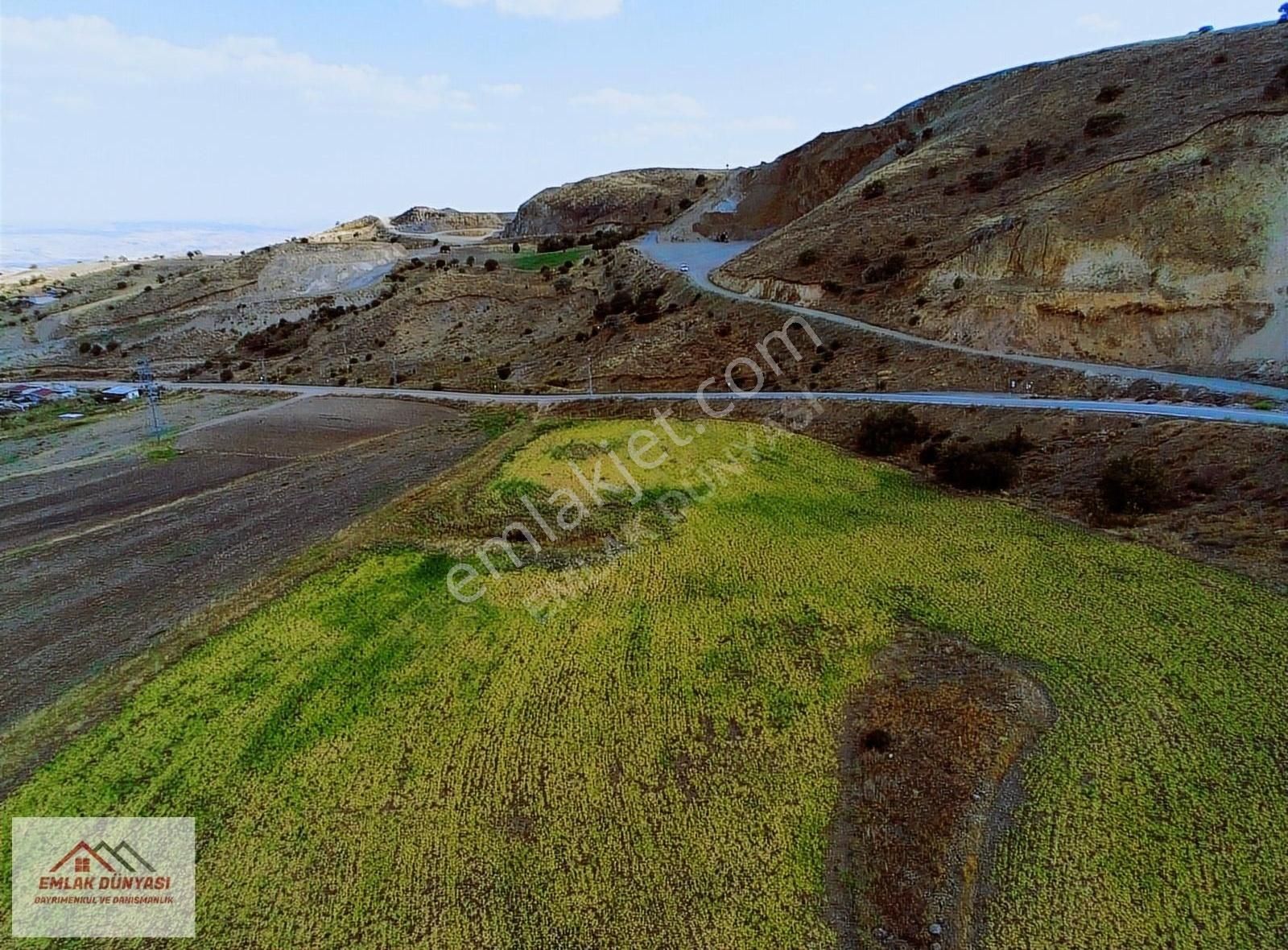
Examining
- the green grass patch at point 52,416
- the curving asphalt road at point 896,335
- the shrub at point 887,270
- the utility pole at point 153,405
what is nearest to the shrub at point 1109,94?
the shrub at point 887,270

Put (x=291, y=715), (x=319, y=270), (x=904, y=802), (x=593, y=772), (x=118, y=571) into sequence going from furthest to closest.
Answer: (x=319, y=270) < (x=118, y=571) < (x=291, y=715) < (x=593, y=772) < (x=904, y=802)

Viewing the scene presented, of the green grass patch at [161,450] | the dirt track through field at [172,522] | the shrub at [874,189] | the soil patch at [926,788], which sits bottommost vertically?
the soil patch at [926,788]

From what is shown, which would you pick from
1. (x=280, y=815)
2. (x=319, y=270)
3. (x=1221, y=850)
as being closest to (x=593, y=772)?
(x=280, y=815)

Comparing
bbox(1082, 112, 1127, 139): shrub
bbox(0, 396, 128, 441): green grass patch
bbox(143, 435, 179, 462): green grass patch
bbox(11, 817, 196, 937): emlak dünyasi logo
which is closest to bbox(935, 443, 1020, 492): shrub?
bbox(11, 817, 196, 937): emlak dünyasi logo

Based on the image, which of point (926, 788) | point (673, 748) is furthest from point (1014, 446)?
point (673, 748)

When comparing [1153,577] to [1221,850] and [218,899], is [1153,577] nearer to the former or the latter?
[1221,850]

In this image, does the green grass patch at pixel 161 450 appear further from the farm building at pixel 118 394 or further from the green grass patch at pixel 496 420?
the farm building at pixel 118 394

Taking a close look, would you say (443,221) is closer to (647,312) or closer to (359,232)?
(359,232)
